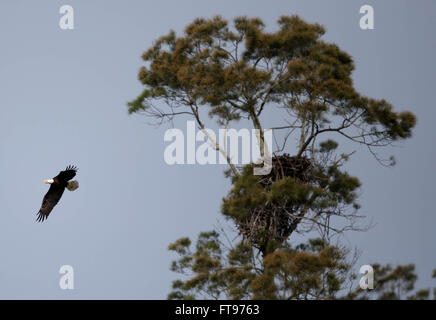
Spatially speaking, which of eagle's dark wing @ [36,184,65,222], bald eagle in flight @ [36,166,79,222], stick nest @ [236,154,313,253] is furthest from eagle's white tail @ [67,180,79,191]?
stick nest @ [236,154,313,253]

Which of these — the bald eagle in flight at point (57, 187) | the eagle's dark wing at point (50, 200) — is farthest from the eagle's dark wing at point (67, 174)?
the eagle's dark wing at point (50, 200)

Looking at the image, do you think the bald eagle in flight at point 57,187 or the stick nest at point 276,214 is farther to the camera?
the bald eagle in flight at point 57,187

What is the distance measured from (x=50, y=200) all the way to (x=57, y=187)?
272 millimetres

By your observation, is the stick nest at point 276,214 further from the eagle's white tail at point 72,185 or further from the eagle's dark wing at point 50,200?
the eagle's dark wing at point 50,200

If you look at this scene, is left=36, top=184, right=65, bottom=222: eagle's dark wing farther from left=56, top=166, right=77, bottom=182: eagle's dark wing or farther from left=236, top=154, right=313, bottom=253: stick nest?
left=236, top=154, right=313, bottom=253: stick nest

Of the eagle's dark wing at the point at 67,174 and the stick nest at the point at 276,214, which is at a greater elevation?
the eagle's dark wing at the point at 67,174

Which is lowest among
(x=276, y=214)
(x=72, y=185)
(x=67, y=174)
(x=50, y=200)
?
(x=276, y=214)

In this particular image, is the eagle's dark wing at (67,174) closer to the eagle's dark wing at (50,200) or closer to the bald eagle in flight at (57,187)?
the bald eagle in flight at (57,187)

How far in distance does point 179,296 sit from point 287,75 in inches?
150

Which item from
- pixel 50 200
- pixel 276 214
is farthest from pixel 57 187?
pixel 276 214

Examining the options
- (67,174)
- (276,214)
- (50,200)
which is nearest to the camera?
(276,214)

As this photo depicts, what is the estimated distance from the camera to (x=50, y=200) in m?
15.8

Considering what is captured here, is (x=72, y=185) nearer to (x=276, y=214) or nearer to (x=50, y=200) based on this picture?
(x=50, y=200)

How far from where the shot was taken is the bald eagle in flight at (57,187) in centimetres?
1553
